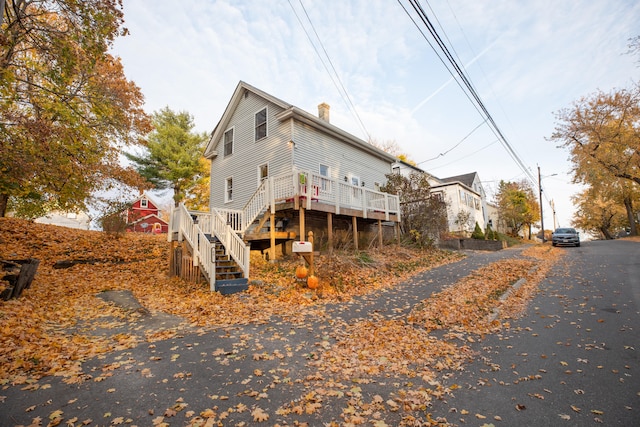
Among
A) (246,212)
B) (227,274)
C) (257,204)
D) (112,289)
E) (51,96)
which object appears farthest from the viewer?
(246,212)

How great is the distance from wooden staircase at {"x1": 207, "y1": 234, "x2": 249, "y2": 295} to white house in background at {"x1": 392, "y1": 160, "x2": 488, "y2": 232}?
18034mm

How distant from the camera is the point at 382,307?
6.65 meters

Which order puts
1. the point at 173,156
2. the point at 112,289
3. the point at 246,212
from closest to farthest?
the point at 112,289 → the point at 246,212 → the point at 173,156

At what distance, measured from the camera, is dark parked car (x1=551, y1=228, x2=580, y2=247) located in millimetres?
20906

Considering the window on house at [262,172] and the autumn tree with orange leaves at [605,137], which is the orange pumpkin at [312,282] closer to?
the window on house at [262,172]

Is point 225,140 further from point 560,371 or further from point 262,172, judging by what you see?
point 560,371

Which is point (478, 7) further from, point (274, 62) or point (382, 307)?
point (382, 307)

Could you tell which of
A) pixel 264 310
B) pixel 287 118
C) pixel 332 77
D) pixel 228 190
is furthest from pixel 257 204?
pixel 228 190

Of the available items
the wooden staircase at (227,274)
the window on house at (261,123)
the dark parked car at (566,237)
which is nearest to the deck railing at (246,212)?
the wooden staircase at (227,274)

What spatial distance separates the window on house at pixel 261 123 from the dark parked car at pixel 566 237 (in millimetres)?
22416

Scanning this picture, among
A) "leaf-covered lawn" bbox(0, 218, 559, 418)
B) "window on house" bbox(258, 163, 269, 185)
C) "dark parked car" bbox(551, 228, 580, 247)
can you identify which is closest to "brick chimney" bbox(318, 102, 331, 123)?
"window on house" bbox(258, 163, 269, 185)

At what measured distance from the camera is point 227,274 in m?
8.27

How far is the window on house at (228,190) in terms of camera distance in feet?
54.4

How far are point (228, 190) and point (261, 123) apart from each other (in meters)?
4.33
